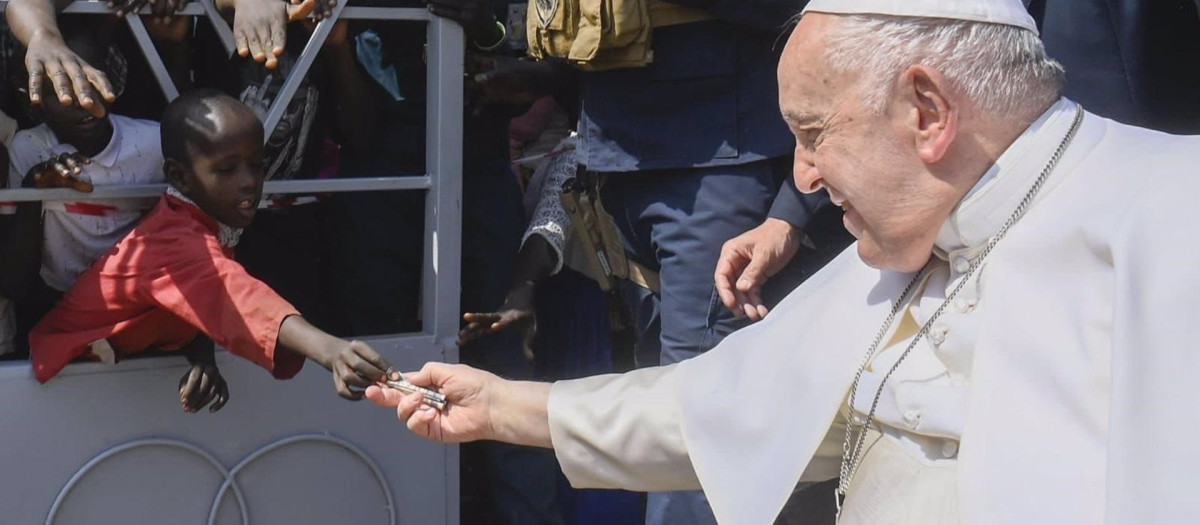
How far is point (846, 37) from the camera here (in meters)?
2.02

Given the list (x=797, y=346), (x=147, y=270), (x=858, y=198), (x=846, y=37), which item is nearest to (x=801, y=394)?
(x=797, y=346)

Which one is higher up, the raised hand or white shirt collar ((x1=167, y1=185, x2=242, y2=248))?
the raised hand

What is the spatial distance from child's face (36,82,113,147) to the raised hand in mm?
129

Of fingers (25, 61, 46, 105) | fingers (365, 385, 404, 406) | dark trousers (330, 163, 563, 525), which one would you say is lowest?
dark trousers (330, 163, 563, 525)

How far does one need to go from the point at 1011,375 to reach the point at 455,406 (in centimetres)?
105

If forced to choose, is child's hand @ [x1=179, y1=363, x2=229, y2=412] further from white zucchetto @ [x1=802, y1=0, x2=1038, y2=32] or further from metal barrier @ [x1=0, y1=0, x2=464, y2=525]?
white zucchetto @ [x1=802, y1=0, x2=1038, y2=32]

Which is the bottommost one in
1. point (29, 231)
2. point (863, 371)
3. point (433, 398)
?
point (29, 231)

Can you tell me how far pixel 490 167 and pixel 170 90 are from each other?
1011mm

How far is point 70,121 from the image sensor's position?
304 centimetres

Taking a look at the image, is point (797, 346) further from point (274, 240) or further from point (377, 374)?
point (274, 240)

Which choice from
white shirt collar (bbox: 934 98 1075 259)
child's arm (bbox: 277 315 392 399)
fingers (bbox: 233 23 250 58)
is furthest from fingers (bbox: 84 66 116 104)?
white shirt collar (bbox: 934 98 1075 259)

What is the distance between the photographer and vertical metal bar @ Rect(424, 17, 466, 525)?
351 cm

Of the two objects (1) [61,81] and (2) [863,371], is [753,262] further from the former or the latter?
(1) [61,81]

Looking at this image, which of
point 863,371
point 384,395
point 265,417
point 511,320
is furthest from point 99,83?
point 863,371
